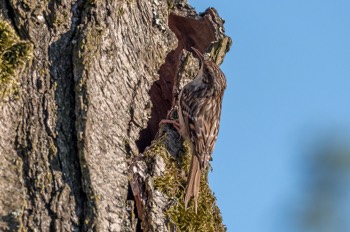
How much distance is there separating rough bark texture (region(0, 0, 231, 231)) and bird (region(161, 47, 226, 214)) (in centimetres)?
16

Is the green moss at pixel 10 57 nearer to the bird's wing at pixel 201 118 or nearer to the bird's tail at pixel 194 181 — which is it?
the bird's tail at pixel 194 181

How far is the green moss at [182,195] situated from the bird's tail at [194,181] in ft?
0.06

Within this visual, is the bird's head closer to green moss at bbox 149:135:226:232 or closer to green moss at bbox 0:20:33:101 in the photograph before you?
green moss at bbox 149:135:226:232

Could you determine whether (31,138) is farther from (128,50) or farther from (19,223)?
(128,50)

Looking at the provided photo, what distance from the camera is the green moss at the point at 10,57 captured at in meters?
2.75

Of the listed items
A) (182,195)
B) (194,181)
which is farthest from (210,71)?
(182,195)

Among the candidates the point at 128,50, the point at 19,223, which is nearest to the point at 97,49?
the point at 128,50

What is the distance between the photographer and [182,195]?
313 cm

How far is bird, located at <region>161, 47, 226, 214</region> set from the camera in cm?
345

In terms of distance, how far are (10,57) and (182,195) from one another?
0.84 metres

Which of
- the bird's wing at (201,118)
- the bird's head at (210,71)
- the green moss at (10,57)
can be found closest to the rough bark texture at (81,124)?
the green moss at (10,57)

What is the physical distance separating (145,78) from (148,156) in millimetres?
354

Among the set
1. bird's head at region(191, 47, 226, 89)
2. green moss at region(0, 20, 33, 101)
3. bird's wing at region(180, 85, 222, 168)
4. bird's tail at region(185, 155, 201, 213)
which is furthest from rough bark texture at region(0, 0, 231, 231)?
bird's head at region(191, 47, 226, 89)

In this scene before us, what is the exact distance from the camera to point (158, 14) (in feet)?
11.2
